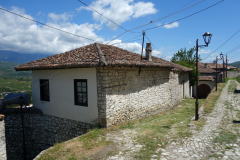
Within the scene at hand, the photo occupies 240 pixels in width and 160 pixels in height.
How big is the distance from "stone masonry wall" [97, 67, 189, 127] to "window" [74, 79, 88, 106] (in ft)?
3.19

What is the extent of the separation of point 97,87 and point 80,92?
1.23 metres

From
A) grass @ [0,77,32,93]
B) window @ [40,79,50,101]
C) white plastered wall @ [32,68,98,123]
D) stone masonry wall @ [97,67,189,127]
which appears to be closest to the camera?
stone masonry wall @ [97,67,189,127]

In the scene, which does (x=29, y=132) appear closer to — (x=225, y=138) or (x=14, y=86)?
(x=225, y=138)

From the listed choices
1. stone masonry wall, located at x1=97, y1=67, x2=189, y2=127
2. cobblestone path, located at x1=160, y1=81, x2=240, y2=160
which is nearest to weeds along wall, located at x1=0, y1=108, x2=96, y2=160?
stone masonry wall, located at x1=97, y1=67, x2=189, y2=127

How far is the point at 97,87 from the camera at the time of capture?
7496 mm

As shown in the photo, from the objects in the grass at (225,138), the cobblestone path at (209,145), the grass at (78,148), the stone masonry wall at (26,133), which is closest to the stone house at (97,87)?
the stone masonry wall at (26,133)

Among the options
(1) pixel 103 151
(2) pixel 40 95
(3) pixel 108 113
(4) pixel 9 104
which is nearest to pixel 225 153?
(1) pixel 103 151

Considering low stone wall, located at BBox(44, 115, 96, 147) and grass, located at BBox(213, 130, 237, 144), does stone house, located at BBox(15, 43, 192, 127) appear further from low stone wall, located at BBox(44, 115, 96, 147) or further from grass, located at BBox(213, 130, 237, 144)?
grass, located at BBox(213, 130, 237, 144)

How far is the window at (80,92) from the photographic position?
8039 mm

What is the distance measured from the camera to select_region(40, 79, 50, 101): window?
9.84 metres

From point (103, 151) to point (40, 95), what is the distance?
21.5ft

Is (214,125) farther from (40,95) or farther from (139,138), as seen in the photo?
(40,95)

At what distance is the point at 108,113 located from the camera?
7.50 m

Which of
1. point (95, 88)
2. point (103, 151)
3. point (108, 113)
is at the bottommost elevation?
point (103, 151)
